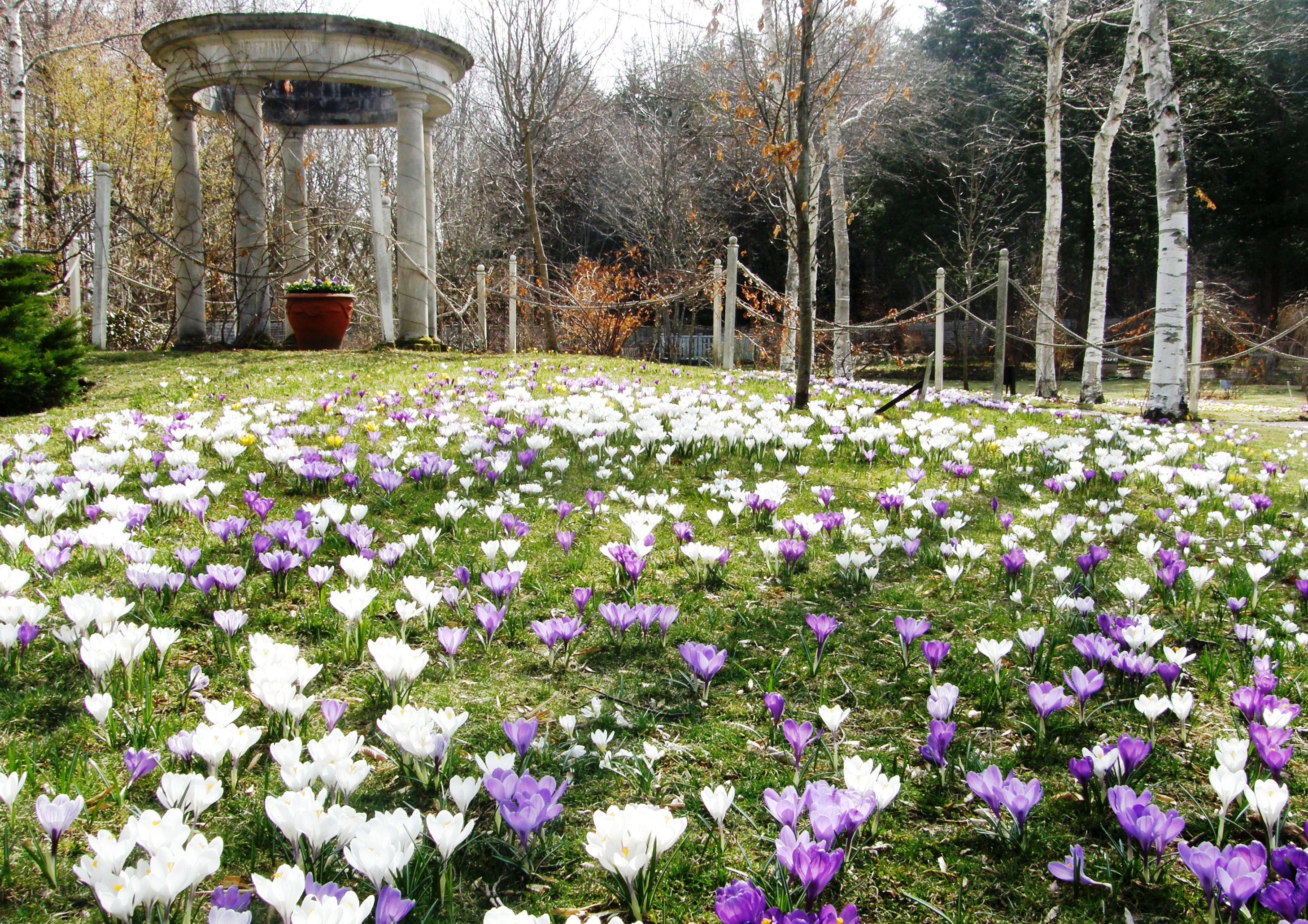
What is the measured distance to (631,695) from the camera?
2.33 meters

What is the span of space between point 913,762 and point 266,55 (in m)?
13.3

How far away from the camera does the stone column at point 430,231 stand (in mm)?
13828

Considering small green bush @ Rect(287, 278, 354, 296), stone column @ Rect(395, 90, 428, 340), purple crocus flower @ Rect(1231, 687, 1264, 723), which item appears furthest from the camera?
stone column @ Rect(395, 90, 428, 340)

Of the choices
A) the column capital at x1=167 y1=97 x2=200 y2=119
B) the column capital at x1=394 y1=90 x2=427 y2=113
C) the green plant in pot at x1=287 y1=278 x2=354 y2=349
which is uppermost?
the column capital at x1=394 y1=90 x2=427 y2=113

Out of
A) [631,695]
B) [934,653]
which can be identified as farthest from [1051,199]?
[631,695]

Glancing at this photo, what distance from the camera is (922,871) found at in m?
1.65

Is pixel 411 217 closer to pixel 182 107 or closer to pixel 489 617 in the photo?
pixel 182 107

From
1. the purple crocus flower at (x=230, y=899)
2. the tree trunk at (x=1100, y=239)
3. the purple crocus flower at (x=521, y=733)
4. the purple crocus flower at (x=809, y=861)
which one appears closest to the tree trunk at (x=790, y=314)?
the tree trunk at (x=1100, y=239)

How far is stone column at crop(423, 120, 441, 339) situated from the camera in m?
13.8

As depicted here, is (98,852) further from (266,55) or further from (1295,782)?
(266,55)

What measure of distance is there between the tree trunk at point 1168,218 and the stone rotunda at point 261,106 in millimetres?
9353

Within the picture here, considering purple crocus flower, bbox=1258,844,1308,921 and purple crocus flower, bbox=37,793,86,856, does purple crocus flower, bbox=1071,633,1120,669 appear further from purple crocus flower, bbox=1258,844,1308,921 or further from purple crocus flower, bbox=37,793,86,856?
purple crocus flower, bbox=37,793,86,856

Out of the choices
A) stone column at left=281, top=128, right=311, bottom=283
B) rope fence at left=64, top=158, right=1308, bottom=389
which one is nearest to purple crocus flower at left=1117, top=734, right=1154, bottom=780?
rope fence at left=64, top=158, right=1308, bottom=389

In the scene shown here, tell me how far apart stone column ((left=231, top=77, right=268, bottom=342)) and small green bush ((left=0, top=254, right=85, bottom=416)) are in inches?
201
